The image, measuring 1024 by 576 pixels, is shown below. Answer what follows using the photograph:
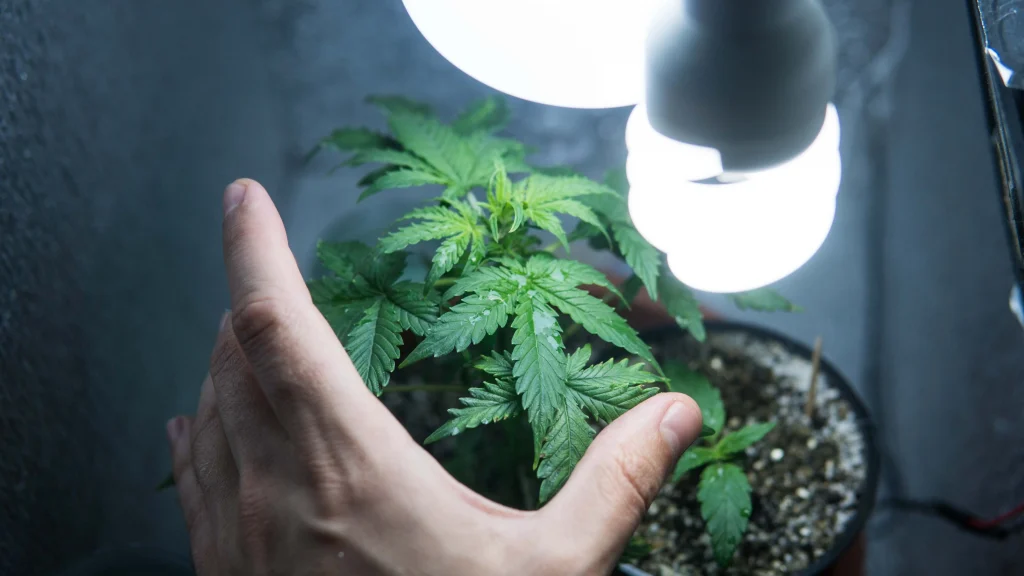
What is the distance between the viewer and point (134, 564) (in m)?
0.86

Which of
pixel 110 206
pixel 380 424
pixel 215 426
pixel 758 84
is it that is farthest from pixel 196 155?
pixel 758 84

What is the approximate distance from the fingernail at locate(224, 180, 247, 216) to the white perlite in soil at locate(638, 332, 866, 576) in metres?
0.53

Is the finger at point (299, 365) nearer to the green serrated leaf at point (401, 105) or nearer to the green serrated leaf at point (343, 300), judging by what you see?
the green serrated leaf at point (343, 300)

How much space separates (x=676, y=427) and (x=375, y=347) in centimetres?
23

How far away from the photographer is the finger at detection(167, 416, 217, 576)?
59 cm

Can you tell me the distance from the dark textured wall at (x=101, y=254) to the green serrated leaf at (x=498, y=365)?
0.43 m

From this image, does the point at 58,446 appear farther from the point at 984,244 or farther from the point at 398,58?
the point at 984,244

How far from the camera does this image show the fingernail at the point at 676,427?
1.82 ft

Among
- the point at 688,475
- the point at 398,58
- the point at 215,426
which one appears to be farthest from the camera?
the point at 398,58

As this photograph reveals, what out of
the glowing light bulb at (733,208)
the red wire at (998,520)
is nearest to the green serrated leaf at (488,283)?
the glowing light bulb at (733,208)

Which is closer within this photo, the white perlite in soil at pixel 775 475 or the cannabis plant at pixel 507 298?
the cannabis plant at pixel 507 298

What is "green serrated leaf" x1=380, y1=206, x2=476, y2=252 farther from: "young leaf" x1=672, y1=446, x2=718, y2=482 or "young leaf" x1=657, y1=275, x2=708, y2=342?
"young leaf" x1=672, y1=446, x2=718, y2=482

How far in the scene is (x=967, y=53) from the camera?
100 cm

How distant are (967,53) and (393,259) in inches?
31.8
